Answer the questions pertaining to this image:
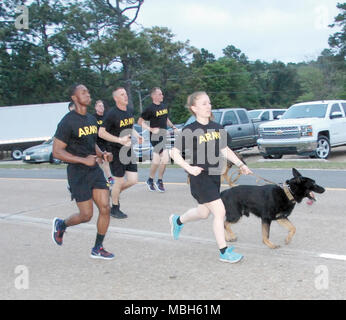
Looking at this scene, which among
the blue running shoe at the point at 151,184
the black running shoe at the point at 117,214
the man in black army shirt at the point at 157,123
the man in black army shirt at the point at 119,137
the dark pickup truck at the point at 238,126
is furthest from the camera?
the dark pickup truck at the point at 238,126

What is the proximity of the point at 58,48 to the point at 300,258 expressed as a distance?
4534 cm

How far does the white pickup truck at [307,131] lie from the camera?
14.2 metres

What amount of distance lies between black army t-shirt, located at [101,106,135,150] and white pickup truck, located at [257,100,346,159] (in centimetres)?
843

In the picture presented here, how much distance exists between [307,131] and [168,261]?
10.2m

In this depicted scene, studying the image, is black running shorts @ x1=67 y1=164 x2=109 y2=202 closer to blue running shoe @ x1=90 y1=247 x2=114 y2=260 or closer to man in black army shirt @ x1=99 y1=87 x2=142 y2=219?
blue running shoe @ x1=90 y1=247 x2=114 y2=260

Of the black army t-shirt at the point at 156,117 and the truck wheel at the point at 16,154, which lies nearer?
the black army t-shirt at the point at 156,117

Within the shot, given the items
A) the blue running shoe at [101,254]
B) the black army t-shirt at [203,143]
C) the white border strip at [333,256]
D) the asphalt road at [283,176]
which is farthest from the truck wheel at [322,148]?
the blue running shoe at [101,254]

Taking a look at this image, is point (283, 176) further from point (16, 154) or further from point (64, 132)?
point (16, 154)

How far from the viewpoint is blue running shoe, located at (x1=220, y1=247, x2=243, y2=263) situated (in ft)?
15.5

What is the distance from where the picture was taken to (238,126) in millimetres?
17609

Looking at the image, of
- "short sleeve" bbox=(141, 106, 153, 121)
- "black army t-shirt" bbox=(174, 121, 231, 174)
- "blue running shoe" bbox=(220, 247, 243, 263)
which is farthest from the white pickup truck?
"blue running shoe" bbox=(220, 247, 243, 263)

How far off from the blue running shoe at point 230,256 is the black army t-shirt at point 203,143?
0.88 meters

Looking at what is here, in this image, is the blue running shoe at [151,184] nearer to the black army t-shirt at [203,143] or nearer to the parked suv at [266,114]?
the black army t-shirt at [203,143]

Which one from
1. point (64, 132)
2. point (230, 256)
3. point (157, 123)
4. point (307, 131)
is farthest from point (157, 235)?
point (307, 131)
